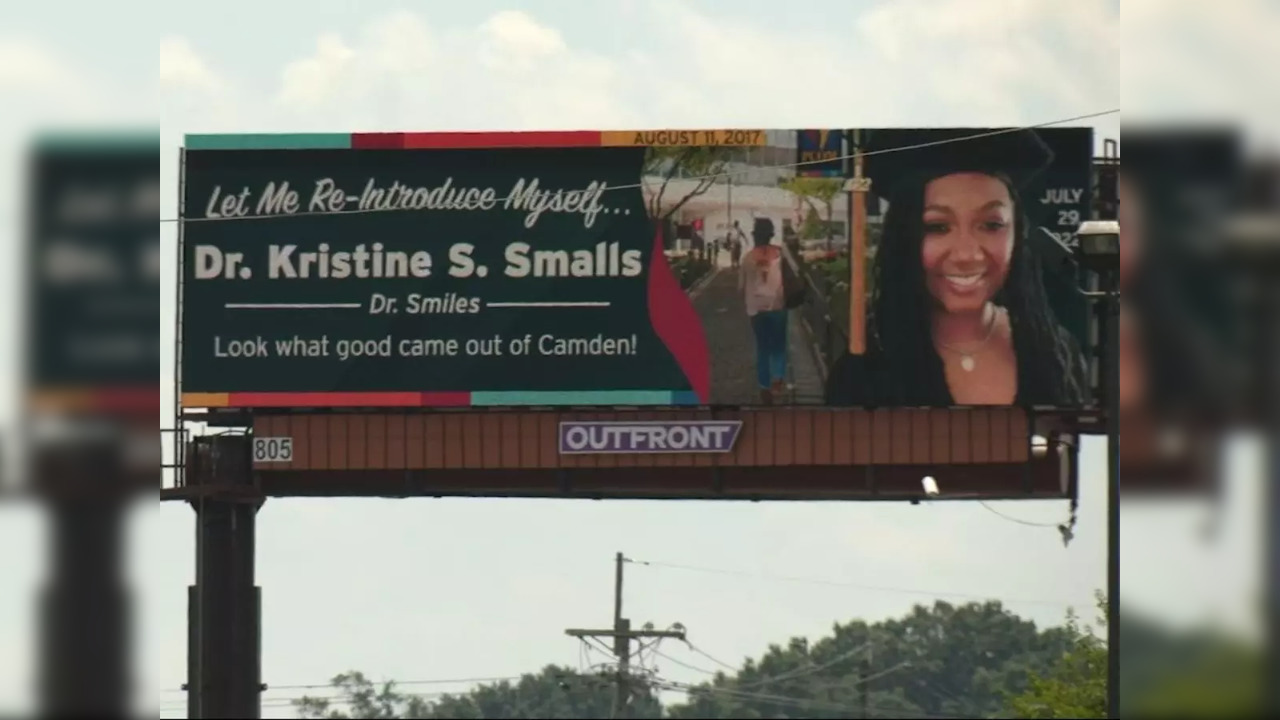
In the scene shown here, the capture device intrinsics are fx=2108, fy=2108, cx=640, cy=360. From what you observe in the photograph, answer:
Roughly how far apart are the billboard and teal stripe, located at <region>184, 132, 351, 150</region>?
0.13ft

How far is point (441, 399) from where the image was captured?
1363 inches

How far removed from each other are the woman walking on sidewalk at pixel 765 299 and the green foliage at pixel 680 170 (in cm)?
119

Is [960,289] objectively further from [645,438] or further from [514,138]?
[514,138]

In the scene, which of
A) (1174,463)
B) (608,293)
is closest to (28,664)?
(1174,463)

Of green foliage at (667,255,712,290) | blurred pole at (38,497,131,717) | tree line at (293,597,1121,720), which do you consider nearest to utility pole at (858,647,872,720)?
Result: tree line at (293,597,1121,720)

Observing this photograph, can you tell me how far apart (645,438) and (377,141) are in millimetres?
6722

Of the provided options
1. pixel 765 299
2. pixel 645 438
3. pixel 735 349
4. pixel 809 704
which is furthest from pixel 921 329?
pixel 809 704

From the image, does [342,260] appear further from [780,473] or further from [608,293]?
[780,473]

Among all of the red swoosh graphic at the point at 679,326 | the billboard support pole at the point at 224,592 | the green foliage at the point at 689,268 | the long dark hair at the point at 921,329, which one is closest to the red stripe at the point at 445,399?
the billboard support pole at the point at 224,592

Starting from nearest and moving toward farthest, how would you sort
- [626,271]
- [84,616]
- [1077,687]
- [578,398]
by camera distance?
[84,616] < [578,398] < [626,271] < [1077,687]

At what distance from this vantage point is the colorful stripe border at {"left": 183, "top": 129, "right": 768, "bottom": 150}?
115 feet

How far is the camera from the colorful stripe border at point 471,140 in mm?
34969

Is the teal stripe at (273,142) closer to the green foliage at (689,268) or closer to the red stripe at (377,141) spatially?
the red stripe at (377,141)

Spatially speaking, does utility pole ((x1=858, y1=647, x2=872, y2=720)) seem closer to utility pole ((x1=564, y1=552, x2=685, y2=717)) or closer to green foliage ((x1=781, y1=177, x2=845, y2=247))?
utility pole ((x1=564, y1=552, x2=685, y2=717))
